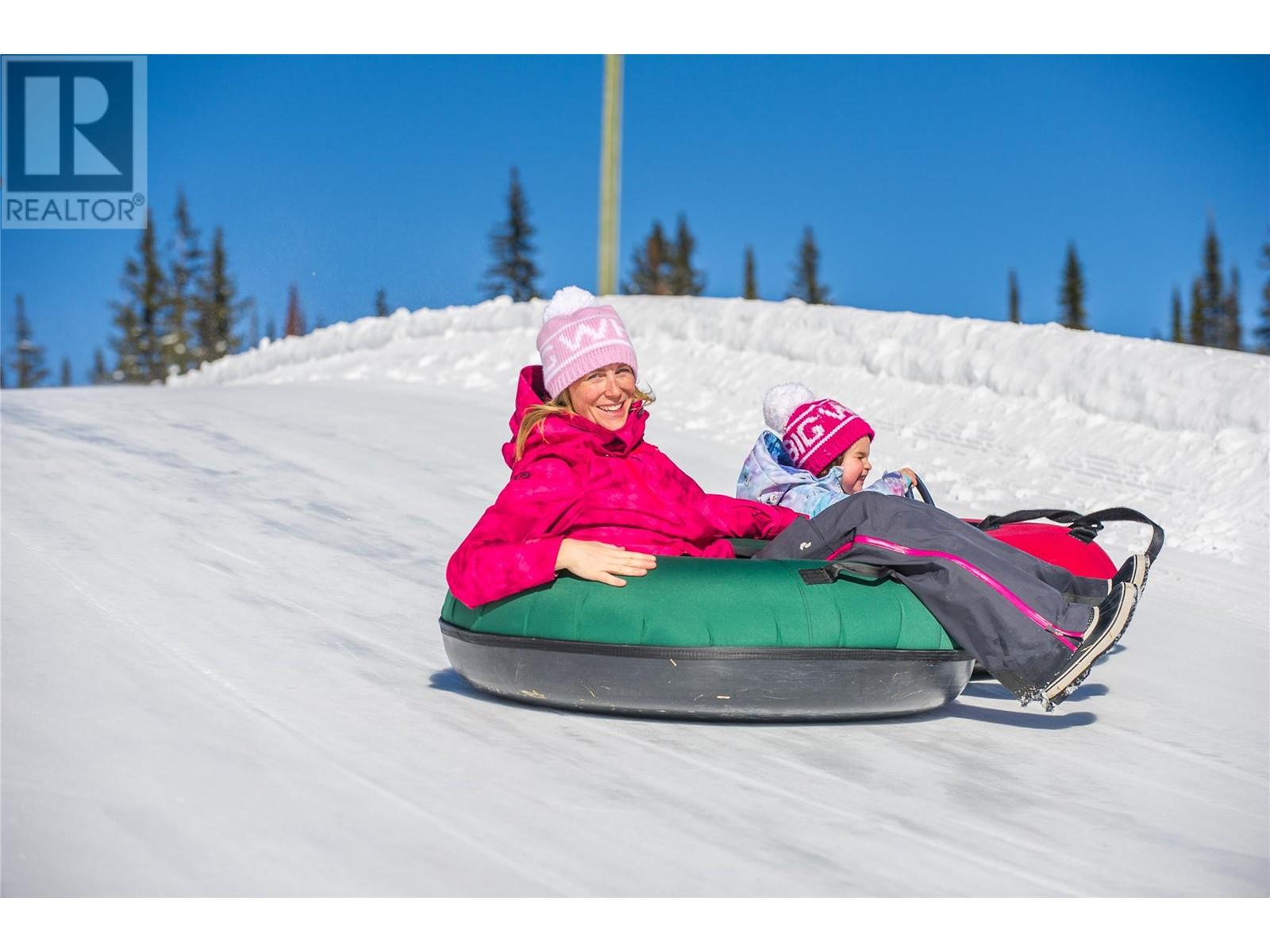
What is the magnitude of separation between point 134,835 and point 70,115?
5.34m

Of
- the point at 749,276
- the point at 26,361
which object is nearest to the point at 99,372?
the point at 26,361

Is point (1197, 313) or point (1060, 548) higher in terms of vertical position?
point (1197, 313)

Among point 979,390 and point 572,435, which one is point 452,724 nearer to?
point 572,435

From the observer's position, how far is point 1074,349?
31.2 ft

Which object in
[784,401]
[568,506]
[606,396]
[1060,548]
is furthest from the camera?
[784,401]

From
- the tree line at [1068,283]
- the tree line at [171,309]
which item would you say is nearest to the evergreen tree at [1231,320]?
the tree line at [1068,283]

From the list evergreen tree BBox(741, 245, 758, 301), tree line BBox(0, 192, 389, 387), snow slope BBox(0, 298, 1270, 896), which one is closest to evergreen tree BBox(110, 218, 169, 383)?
tree line BBox(0, 192, 389, 387)

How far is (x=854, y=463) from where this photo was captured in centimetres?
487

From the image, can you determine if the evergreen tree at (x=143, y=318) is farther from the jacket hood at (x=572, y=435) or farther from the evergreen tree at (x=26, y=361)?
the jacket hood at (x=572, y=435)

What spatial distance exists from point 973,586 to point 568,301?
4.89 feet

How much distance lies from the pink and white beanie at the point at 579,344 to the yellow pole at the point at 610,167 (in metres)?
10.6

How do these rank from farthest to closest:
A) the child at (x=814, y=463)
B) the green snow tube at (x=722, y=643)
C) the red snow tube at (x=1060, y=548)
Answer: the child at (x=814, y=463), the red snow tube at (x=1060, y=548), the green snow tube at (x=722, y=643)

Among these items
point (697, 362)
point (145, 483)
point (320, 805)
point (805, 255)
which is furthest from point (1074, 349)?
point (805, 255)

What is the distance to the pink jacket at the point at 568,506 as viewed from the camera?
3.54 m
